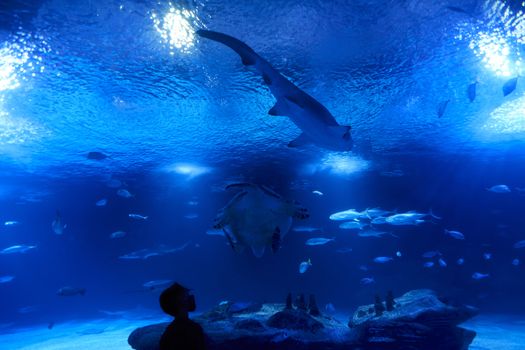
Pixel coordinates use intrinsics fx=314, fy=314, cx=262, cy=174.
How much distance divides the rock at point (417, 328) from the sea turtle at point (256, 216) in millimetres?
4079

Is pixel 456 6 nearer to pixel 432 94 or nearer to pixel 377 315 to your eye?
pixel 432 94

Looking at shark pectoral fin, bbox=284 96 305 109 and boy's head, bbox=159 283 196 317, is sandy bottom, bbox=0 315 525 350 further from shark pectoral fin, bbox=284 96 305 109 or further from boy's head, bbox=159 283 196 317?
boy's head, bbox=159 283 196 317

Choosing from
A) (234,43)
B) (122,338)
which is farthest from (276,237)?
(122,338)

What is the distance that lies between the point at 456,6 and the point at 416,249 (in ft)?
60.0

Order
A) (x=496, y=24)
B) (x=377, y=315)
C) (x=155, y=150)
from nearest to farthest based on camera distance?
(x=496, y=24)
(x=377, y=315)
(x=155, y=150)

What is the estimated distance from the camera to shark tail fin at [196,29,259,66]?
3182mm

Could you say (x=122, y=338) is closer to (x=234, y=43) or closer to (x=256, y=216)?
(x=256, y=216)

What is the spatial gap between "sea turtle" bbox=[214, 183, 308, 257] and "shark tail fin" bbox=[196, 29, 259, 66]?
69.2 inches

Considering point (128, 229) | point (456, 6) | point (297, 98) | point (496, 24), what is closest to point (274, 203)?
point (297, 98)

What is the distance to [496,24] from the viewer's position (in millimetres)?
6066

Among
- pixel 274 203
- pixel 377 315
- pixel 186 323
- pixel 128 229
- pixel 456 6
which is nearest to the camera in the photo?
pixel 186 323

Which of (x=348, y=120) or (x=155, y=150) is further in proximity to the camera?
(x=155, y=150)

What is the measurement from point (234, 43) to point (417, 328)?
761 centimetres

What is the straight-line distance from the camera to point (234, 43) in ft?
10.8
